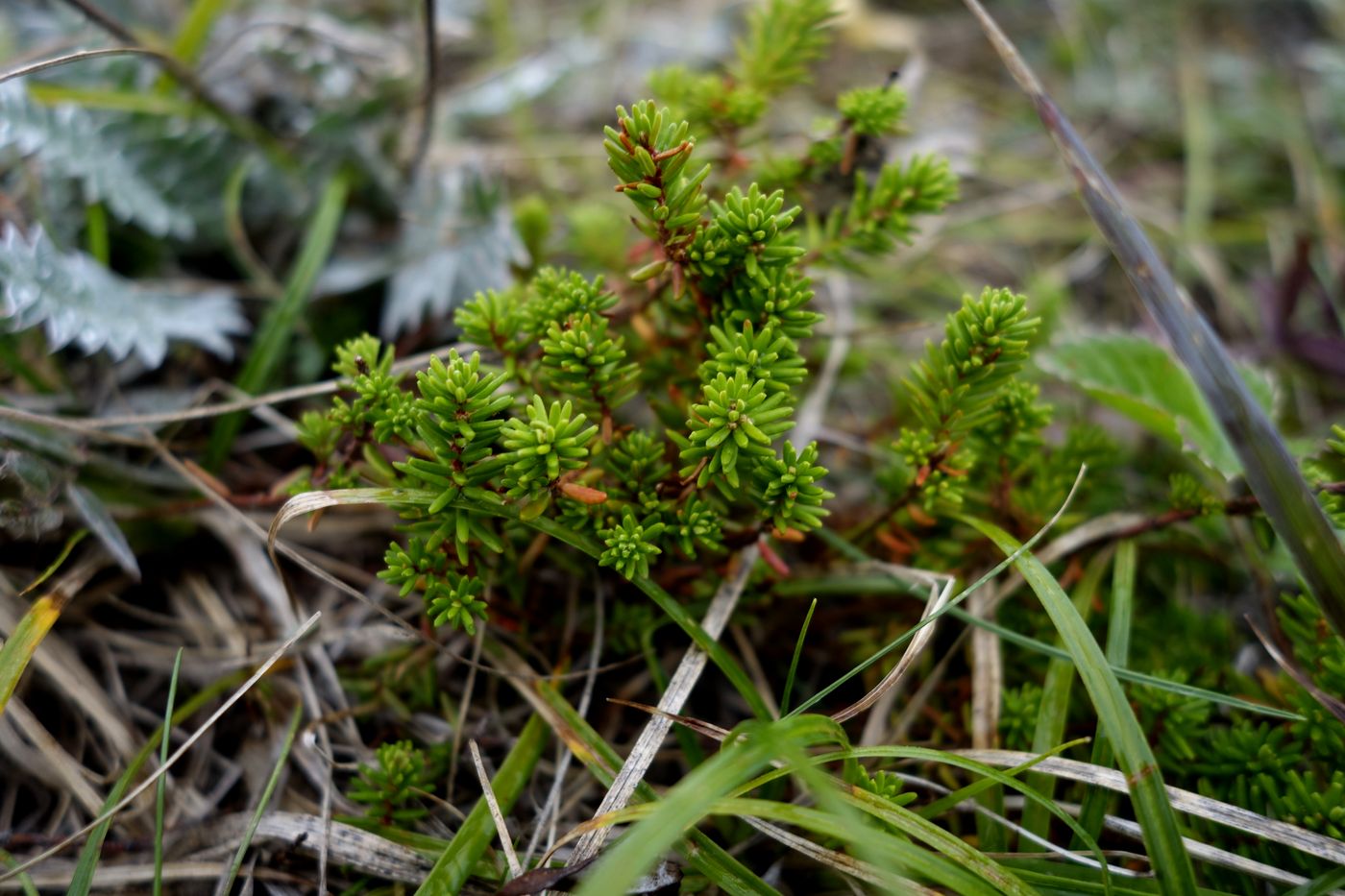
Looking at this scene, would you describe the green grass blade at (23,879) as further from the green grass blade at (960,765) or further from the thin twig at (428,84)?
the thin twig at (428,84)

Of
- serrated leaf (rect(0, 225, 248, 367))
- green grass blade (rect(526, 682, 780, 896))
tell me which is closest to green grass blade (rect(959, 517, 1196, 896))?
green grass blade (rect(526, 682, 780, 896))

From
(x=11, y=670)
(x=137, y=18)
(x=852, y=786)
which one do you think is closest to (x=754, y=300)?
(x=852, y=786)

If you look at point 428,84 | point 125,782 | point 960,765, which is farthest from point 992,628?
point 428,84

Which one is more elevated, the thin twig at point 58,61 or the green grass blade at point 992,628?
the thin twig at point 58,61

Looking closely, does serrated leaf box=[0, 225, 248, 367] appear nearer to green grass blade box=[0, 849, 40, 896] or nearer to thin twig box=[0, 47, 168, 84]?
thin twig box=[0, 47, 168, 84]

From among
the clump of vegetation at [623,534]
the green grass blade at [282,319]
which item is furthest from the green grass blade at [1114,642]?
the green grass blade at [282,319]

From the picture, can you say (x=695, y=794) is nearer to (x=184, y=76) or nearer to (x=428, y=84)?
(x=428, y=84)

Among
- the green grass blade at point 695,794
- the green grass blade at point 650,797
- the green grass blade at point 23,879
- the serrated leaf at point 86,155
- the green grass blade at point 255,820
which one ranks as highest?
the serrated leaf at point 86,155
